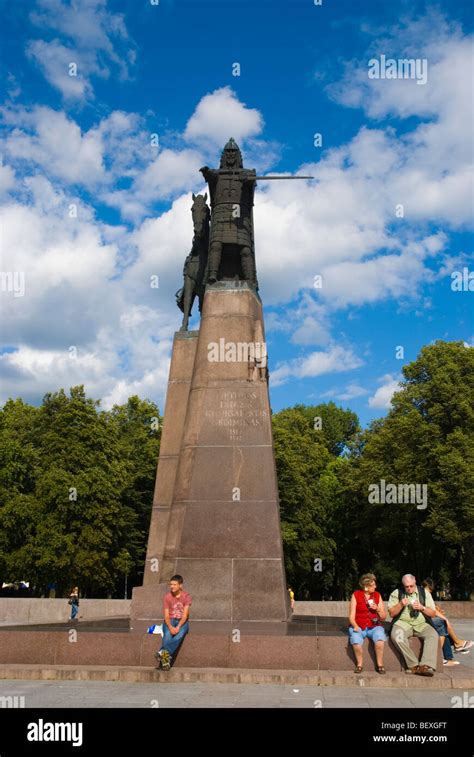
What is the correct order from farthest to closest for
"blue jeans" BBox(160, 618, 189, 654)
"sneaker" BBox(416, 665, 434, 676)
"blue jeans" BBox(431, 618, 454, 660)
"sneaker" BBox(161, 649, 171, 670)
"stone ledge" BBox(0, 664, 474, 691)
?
"blue jeans" BBox(431, 618, 454, 660) → "blue jeans" BBox(160, 618, 189, 654) → "sneaker" BBox(161, 649, 171, 670) → "sneaker" BBox(416, 665, 434, 676) → "stone ledge" BBox(0, 664, 474, 691)

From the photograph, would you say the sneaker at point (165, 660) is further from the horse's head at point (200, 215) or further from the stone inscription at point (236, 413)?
the horse's head at point (200, 215)

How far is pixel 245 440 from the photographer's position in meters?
14.6

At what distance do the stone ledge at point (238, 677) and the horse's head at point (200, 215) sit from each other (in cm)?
1114

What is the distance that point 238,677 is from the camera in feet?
31.8

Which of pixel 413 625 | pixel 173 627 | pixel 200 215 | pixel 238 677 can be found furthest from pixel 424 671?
pixel 200 215

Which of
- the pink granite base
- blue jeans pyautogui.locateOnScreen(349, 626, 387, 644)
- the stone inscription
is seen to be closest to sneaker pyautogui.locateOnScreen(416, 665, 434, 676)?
the pink granite base

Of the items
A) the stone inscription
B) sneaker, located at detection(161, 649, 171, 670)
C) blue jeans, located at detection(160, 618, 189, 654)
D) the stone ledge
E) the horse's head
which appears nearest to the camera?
the stone ledge

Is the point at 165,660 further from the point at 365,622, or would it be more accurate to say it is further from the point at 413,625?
the point at 413,625

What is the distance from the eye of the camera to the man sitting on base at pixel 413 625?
977 centimetres

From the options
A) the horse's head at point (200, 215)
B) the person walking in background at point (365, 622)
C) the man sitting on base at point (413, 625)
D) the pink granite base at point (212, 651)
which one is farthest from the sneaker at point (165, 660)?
the horse's head at point (200, 215)

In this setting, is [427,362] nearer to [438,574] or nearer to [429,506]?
[429,506]

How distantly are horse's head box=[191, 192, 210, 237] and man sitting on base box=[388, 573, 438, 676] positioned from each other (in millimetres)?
10882

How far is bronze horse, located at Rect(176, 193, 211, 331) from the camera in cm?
1800

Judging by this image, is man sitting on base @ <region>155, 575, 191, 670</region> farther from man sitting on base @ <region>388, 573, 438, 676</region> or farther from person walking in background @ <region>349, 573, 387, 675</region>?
man sitting on base @ <region>388, 573, 438, 676</region>
